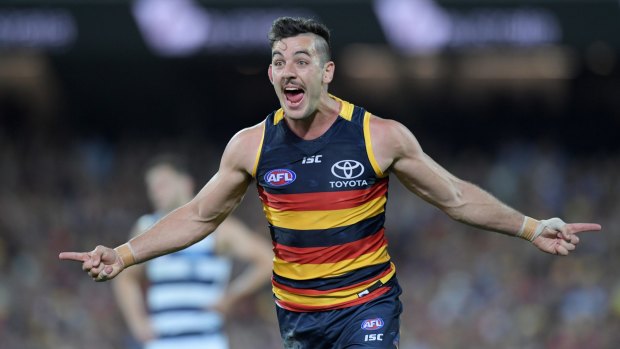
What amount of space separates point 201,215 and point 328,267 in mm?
704

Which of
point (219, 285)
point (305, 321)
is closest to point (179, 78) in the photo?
point (219, 285)

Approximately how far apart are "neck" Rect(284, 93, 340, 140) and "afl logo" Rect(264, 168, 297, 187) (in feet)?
0.64

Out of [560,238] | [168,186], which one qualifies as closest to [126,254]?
[560,238]

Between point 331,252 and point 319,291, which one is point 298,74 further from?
point 319,291

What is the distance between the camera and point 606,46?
1574 cm

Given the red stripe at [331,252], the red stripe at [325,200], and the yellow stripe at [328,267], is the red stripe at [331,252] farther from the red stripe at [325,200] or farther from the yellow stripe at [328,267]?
the red stripe at [325,200]

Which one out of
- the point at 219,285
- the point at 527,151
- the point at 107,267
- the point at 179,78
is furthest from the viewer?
the point at 179,78

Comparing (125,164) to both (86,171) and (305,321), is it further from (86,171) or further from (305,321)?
(305,321)

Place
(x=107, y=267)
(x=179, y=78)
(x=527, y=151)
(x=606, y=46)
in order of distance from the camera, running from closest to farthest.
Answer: (x=107, y=267)
(x=606, y=46)
(x=527, y=151)
(x=179, y=78)

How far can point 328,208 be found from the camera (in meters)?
5.47

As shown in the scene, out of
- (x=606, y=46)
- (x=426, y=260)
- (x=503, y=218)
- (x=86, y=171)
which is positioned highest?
(x=503, y=218)

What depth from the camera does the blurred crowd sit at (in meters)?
14.3

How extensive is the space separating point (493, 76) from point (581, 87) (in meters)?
1.39

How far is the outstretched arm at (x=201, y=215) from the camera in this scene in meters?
5.58
